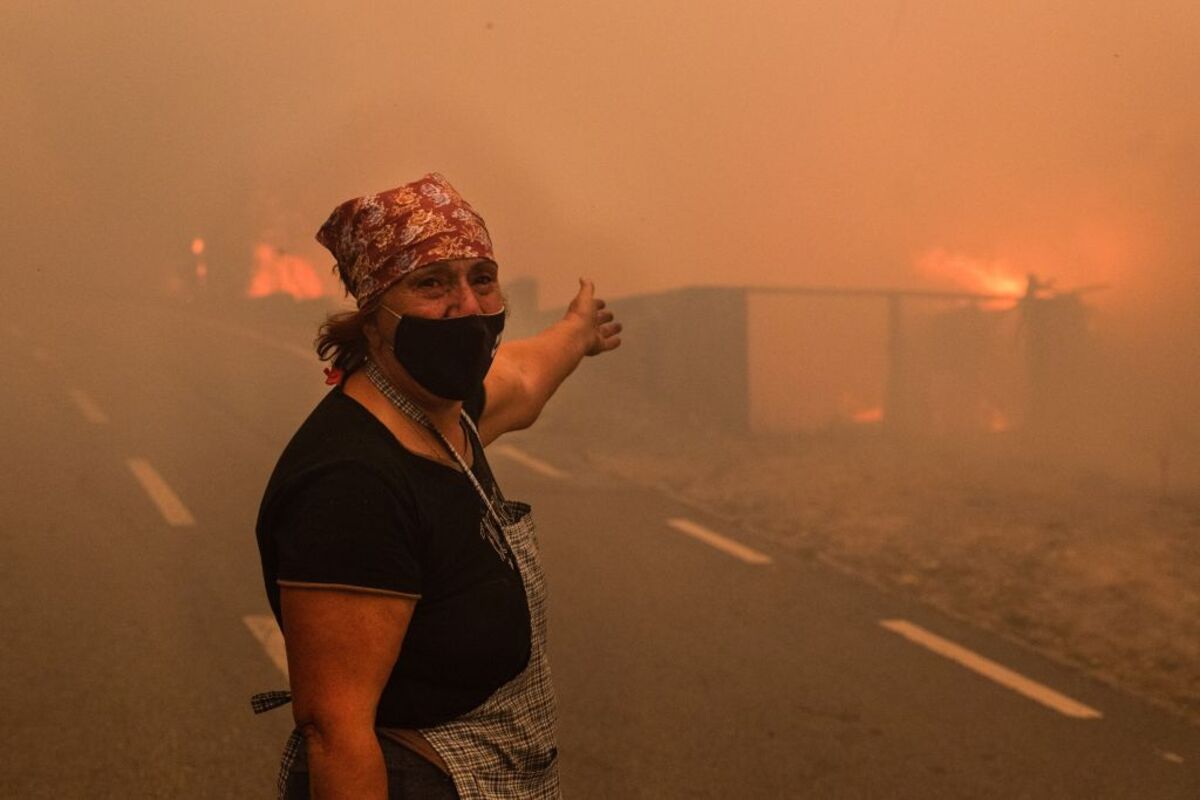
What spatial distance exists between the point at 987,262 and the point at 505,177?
37.1 feet

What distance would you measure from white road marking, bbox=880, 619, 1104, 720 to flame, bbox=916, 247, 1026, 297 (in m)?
12.4

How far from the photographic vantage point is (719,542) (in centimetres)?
898

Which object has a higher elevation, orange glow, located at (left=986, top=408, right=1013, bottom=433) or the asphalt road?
the asphalt road

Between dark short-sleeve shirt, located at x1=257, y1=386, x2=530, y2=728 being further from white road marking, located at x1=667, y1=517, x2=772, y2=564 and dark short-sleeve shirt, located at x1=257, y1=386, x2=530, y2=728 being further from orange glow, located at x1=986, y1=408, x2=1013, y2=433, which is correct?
orange glow, located at x1=986, y1=408, x2=1013, y2=433

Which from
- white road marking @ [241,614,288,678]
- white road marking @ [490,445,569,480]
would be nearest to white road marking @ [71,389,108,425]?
white road marking @ [490,445,569,480]

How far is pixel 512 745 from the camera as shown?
88.7 inches

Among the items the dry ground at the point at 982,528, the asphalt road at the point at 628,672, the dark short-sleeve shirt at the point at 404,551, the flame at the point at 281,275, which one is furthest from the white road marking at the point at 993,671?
the flame at the point at 281,275

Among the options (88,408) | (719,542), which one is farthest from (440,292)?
(88,408)

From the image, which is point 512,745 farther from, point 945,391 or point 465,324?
point 945,391

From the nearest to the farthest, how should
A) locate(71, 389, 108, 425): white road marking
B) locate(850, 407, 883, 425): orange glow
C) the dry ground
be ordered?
the dry ground → locate(71, 389, 108, 425): white road marking → locate(850, 407, 883, 425): orange glow

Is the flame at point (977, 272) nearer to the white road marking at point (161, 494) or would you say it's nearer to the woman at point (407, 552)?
the white road marking at point (161, 494)

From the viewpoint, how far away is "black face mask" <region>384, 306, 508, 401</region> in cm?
220

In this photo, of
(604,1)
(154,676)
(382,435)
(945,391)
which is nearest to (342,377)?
(382,435)

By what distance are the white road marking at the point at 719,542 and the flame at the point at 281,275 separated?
22177mm
